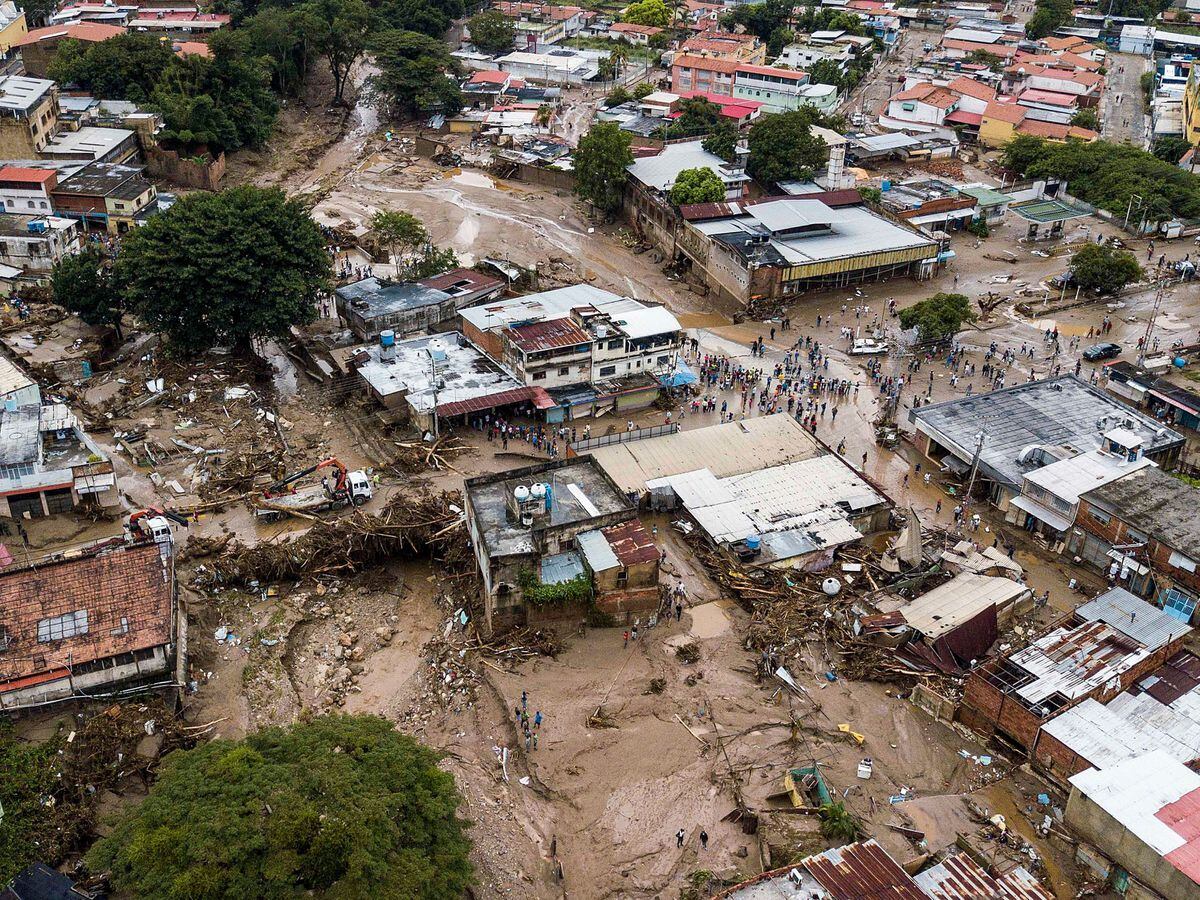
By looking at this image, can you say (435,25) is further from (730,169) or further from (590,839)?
(590,839)

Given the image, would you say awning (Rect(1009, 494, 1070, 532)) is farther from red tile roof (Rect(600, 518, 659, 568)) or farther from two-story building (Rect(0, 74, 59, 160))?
two-story building (Rect(0, 74, 59, 160))

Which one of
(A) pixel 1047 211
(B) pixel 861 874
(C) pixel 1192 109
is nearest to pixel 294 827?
(B) pixel 861 874

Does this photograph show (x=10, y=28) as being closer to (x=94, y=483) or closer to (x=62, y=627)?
(x=94, y=483)

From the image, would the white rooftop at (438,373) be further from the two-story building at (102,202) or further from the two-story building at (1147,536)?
the two-story building at (1147,536)

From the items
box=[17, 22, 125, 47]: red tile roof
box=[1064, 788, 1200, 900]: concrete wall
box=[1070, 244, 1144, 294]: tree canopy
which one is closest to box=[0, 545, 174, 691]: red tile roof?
box=[1064, 788, 1200, 900]: concrete wall

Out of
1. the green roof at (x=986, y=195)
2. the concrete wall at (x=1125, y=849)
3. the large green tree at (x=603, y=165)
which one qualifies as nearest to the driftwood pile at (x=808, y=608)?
the concrete wall at (x=1125, y=849)

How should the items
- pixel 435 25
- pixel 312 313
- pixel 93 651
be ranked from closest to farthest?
pixel 93 651 < pixel 312 313 < pixel 435 25

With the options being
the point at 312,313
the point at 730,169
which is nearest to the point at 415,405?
the point at 312,313
